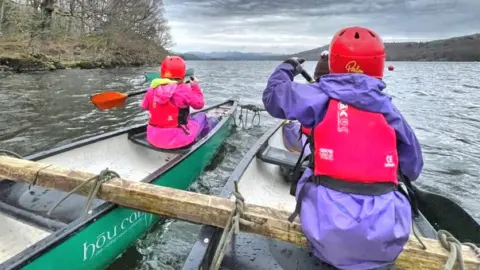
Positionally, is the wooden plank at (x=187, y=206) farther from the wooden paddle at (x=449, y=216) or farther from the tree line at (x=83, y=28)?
the tree line at (x=83, y=28)

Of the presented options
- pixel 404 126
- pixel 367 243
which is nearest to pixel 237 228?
pixel 367 243

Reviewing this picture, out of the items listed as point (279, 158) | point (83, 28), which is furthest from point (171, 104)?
point (83, 28)

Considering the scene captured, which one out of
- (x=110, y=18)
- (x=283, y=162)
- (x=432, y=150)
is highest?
(x=110, y=18)

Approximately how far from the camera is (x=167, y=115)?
18.5 ft

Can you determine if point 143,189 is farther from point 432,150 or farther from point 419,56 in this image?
point 419,56

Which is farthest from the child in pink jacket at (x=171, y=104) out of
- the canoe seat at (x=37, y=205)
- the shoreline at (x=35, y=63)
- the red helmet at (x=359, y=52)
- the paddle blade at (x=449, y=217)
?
the shoreline at (x=35, y=63)

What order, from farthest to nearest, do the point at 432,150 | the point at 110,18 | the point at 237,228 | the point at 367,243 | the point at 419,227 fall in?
the point at 110,18 → the point at 432,150 → the point at 419,227 → the point at 237,228 → the point at 367,243

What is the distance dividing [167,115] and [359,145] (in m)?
3.91

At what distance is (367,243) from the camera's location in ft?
6.79

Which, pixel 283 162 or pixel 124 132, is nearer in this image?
pixel 283 162

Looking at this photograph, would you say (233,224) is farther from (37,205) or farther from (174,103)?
(174,103)

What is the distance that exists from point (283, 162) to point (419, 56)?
145214 millimetres

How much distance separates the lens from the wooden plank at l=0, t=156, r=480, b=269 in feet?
7.75

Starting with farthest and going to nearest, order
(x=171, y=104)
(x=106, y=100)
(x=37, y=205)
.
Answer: (x=106, y=100)
(x=171, y=104)
(x=37, y=205)
